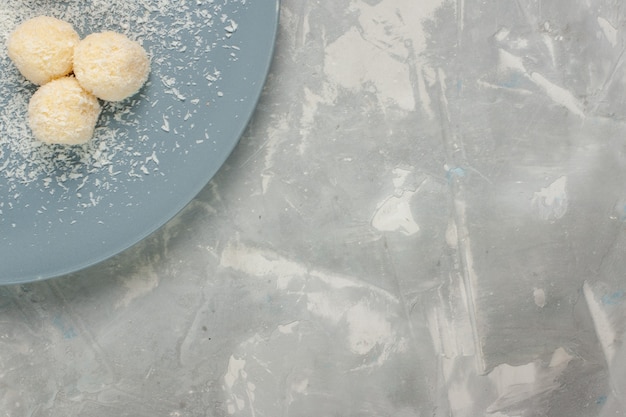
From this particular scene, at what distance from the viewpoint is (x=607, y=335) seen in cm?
93

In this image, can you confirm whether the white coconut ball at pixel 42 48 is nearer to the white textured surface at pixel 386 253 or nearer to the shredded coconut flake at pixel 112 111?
the shredded coconut flake at pixel 112 111

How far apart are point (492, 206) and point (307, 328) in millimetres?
358

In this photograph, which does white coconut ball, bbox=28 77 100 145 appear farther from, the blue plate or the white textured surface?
the white textured surface

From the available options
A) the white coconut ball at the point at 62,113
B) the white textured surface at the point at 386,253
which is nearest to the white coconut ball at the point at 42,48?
the white coconut ball at the point at 62,113

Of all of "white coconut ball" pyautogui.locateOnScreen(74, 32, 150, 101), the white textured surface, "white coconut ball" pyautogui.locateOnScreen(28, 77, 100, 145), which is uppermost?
"white coconut ball" pyautogui.locateOnScreen(74, 32, 150, 101)

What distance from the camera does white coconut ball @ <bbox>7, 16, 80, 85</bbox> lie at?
0.74 metres

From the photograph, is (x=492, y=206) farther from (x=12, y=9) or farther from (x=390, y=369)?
(x=12, y=9)

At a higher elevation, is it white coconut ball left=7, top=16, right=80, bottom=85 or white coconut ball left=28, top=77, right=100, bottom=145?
white coconut ball left=7, top=16, right=80, bottom=85

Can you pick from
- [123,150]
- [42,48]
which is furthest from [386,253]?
[42,48]

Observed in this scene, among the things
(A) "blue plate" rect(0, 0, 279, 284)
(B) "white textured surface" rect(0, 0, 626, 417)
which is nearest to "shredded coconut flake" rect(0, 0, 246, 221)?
(A) "blue plate" rect(0, 0, 279, 284)

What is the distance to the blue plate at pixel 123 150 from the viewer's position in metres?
0.79

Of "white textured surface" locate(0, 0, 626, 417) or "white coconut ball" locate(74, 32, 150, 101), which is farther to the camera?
"white textured surface" locate(0, 0, 626, 417)

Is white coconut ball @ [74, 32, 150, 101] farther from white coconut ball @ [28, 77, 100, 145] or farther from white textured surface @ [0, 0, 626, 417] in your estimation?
white textured surface @ [0, 0, 626, 417]

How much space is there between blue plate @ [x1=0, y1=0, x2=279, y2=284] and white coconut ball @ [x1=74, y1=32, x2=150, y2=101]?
37 millimetres
